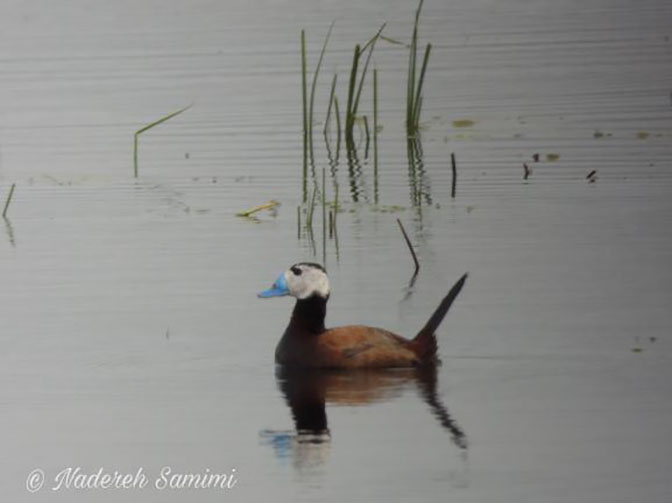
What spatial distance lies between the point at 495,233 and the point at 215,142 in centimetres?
564

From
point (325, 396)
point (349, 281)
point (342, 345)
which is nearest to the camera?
point (325, 396)

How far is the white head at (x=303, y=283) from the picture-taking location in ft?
36.0

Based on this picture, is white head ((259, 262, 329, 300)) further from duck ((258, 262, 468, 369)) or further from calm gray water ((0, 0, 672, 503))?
calm gray water ((0, 0, 672, 503))

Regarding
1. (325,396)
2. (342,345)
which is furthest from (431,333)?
(325,396)

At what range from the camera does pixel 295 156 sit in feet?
59.2

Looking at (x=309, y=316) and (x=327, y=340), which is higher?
(x=309, y=316)

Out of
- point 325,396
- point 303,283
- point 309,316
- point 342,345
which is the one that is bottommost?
point 325,396

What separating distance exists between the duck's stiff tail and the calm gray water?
13cm

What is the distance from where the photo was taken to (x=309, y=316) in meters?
10.9

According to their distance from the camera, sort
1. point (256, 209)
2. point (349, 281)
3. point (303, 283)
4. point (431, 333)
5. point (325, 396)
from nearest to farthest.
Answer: point (325, 396) → point (431, 333) → point (303, 283) → point (349, 281) → point (256, 209)

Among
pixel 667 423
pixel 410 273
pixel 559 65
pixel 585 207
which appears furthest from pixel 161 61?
pixel 667 423

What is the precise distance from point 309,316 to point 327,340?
0.16 metres

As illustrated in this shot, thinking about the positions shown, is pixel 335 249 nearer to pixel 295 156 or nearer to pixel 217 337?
pixel 217 337

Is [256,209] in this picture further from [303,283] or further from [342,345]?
[342,345]
